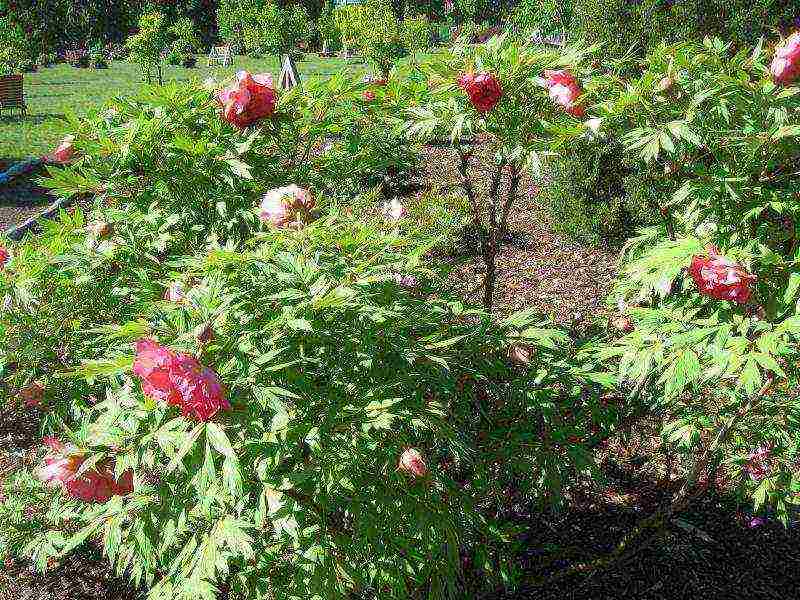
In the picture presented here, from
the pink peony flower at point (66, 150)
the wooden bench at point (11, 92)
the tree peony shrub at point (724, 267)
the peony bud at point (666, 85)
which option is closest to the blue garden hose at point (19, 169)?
the wooden bench at point (11, 92)

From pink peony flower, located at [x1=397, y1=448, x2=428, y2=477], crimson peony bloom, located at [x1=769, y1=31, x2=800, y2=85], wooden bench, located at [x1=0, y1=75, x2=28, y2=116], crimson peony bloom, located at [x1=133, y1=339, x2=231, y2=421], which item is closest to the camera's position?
crimson peony bloom, located at [x1=133, y1=339, x2=231, y2=421]

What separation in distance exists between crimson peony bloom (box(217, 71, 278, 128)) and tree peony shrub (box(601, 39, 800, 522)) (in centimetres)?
122

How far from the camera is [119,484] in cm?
161

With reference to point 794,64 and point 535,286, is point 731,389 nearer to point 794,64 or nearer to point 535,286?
point 794,64

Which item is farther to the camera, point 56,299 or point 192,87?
point 192,87

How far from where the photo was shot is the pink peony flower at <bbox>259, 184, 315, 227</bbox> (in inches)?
77.7

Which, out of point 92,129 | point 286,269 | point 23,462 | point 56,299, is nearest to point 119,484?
point 286,269

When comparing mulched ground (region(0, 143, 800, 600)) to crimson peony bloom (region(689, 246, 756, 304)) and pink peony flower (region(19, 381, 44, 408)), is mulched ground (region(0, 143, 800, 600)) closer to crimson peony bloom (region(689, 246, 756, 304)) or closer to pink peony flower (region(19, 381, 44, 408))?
pink peony flower (region(19, 381, 44, 408))

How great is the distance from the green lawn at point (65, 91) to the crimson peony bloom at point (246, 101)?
0.44 meters

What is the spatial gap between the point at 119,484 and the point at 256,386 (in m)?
0.48

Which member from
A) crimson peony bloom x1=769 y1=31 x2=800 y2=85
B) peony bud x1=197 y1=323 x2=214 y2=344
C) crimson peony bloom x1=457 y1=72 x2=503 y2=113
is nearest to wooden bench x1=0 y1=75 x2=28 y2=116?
crimson peony bloom x1=457 y1=72 x2=503 y2=113

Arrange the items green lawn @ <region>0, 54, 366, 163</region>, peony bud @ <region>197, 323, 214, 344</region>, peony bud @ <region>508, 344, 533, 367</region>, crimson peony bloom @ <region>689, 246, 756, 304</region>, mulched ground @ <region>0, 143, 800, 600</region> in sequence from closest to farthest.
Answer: peony bud @ <region>197, 323, 214, 344</region>, crimson peony bloom @ <region>689, 246, 756, 304</region>, peony bud @ <region>508, 344, 533, 367</region>, mulched ground @ <region>0, 143, 800, 600</region>, green lawn @ <region>0, 54, 366, 163</region>

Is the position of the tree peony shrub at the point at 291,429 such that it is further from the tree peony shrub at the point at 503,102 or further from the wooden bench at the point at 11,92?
the wooden bench at the point at 11,92

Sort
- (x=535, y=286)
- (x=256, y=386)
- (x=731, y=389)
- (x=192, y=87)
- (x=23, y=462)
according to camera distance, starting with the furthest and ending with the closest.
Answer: (x=535, y=286) → (x=23, y=462) → (x=192, y=87) → (x=731, y=389) → (x=256, y=386)
